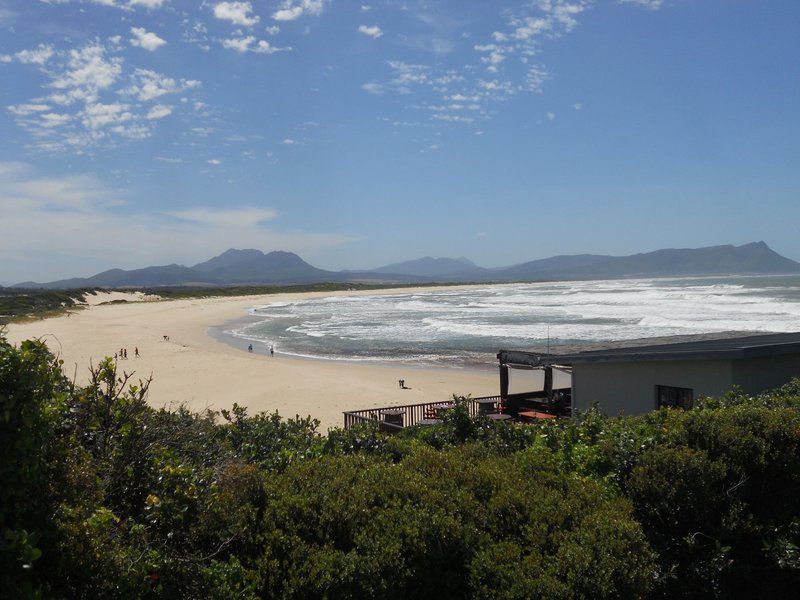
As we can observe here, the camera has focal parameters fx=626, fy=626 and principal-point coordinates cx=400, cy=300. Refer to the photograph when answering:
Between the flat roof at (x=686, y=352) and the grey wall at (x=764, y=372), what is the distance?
26cm

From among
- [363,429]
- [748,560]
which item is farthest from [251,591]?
[748,560]

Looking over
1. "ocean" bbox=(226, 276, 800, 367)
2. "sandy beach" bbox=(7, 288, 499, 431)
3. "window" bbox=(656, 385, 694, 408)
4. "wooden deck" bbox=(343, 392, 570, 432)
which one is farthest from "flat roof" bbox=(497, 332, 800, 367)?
"ocean" bbox=(226, 276, 800, 367)

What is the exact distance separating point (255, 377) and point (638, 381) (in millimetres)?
19773

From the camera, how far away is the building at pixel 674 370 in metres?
11.1

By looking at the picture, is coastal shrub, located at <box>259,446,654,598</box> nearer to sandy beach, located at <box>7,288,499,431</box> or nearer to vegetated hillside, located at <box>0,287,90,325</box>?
sandy beach, located at <box>7,288,499,431</box>

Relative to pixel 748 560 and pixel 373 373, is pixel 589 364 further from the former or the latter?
pixel 373 373

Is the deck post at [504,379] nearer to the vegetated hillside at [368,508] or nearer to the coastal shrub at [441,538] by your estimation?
the vegetated hillside at [368,508]

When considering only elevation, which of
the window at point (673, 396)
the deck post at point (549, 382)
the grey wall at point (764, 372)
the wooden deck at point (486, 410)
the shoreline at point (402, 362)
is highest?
the grey wall at point (764, 372)

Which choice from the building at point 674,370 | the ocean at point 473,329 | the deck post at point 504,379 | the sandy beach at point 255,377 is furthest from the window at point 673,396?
the ocean at point 473,329

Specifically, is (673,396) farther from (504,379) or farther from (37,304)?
(37,304)

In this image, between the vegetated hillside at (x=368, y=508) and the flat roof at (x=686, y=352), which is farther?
the flat roof at (x=686, y=352)

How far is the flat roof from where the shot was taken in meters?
10.9

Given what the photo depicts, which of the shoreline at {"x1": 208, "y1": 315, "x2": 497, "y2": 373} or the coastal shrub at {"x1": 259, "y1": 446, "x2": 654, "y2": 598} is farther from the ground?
the coastal shrub at {"x1": 259, "y1": 446, "x2": 654, "y2": 598}

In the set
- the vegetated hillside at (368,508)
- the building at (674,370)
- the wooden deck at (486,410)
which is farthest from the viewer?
the wooden deck at (486,410)
